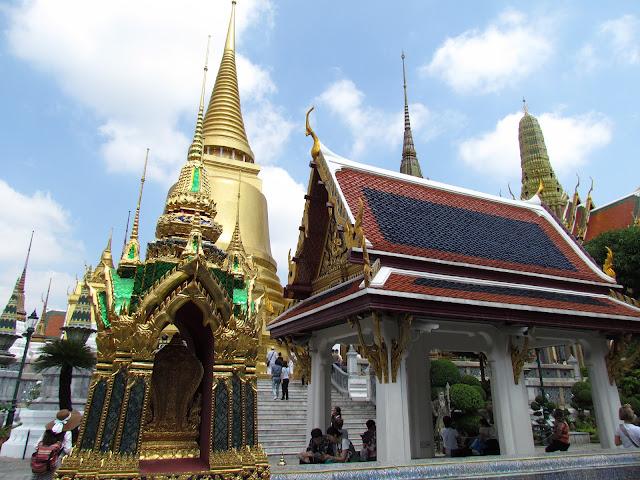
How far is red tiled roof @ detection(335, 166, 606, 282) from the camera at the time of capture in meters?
8.58

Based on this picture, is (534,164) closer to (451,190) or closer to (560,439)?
(451,190)

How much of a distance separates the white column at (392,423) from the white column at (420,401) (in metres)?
2.88

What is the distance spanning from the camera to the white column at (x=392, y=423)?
653cm

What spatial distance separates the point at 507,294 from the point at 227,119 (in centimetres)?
2333

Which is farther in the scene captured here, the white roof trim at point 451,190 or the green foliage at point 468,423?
the green foliage at point 468,423

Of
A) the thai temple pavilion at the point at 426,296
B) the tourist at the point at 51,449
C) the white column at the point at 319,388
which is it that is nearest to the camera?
the tourist at the point at 51,449

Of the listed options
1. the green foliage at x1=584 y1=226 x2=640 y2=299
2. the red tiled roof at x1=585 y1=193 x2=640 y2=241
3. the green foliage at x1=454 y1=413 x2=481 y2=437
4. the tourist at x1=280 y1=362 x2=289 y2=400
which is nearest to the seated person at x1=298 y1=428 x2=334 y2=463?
the tourist at x1=280 y1=362 x2=289 y2=400

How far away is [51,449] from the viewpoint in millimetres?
4902

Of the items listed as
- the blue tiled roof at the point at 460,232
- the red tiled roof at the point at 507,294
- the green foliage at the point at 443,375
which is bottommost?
the green foliage at the point at 443,375

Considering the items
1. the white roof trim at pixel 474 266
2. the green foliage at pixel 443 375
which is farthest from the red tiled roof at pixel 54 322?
the white roof trim at pixel 474 266

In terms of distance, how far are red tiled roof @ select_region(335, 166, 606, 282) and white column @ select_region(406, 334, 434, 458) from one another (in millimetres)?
2042

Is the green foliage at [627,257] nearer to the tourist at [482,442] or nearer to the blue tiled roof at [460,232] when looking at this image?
the blue tiled roof at [460,232]

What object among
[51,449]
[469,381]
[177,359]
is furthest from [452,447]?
[51,449]

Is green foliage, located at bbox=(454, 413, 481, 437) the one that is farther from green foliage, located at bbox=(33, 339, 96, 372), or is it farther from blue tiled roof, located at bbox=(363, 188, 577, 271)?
green foliage, located at bbox=(33, 339, 96, 372)
